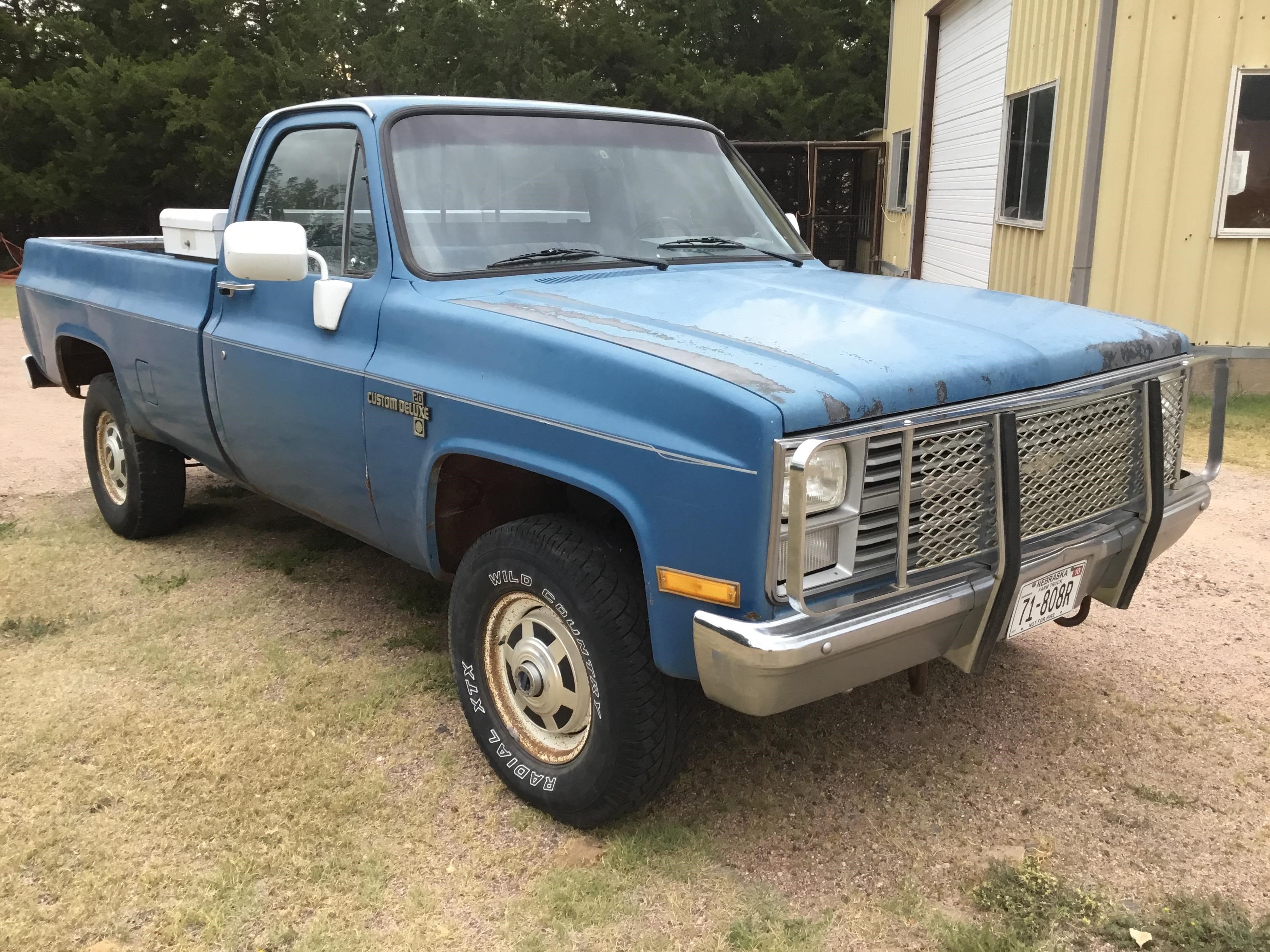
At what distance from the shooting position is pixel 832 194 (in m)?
20.1

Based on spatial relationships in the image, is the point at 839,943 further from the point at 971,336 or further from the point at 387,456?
the point at 387,456

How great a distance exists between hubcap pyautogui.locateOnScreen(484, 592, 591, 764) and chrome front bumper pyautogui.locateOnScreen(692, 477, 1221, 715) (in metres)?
0.59

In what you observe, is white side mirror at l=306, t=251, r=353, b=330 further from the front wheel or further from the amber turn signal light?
the amber turn signal light

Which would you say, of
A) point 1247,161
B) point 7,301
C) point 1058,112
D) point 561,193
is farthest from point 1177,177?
point 7,301

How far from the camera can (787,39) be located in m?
25.0

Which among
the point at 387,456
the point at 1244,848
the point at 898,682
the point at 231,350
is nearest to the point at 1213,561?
the point at 898,682

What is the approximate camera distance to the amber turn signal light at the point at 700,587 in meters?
2.44

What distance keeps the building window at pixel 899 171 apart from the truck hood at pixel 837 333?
1334 centimetres

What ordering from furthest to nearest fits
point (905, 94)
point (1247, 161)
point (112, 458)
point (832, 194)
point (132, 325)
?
point (832, 194) < point (905, 94) < point (1247, 161) < point (112, 458) < point (132, 325)

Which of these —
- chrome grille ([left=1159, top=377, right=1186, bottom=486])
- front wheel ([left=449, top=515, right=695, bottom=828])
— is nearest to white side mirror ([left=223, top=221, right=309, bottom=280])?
front wheel ([left=449, top=515, right=695, bottom=828])

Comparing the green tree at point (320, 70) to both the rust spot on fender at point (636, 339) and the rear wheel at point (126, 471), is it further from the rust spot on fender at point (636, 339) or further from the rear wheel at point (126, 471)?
the rust spot on fender at point (636, 339)

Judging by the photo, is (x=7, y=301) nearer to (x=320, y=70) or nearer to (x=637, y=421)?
(x=320, y=70)

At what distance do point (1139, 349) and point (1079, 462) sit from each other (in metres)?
0.48

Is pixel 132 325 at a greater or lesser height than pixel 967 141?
lesser
